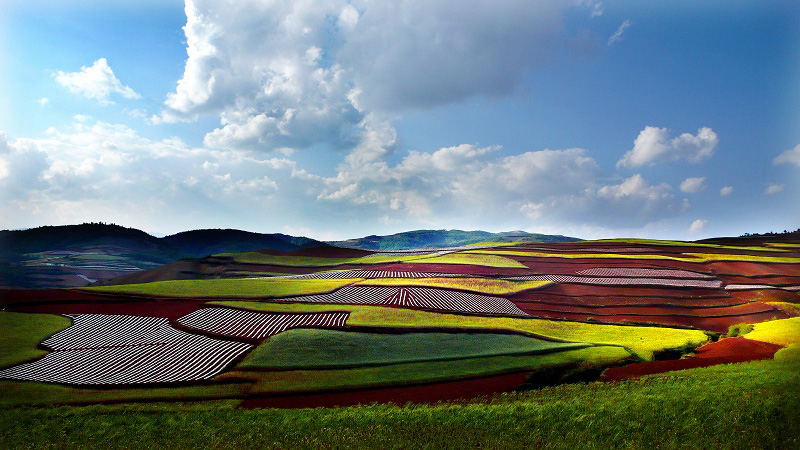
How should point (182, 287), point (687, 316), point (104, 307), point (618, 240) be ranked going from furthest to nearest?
Result: point (618, 240) < point (182, 287) < point (687, 316) < point (104, 307)

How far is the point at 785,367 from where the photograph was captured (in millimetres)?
22016

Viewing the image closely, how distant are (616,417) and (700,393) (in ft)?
16.7

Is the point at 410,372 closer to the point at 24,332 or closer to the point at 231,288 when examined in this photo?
the point at 24,332

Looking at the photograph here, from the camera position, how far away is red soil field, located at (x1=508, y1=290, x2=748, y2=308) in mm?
48719

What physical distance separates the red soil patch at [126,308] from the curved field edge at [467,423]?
18533 mm

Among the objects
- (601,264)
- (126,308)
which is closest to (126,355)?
(126,308)

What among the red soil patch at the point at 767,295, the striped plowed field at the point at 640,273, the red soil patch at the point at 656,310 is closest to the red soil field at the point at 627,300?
the red soil patch at the point at 767,295

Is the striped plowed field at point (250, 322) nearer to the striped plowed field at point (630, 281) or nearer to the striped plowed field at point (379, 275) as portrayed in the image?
the striped plowed field at point (379, 275)

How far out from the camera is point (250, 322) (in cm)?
3325

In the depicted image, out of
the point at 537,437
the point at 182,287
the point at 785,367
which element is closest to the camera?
the point at 537,437

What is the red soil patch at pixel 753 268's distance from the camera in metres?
58.8

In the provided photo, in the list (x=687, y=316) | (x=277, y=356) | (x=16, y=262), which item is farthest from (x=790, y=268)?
(x=16, y=262)

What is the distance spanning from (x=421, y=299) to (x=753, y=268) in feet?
166

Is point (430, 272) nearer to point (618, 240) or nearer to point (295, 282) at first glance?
point (295, 282)
